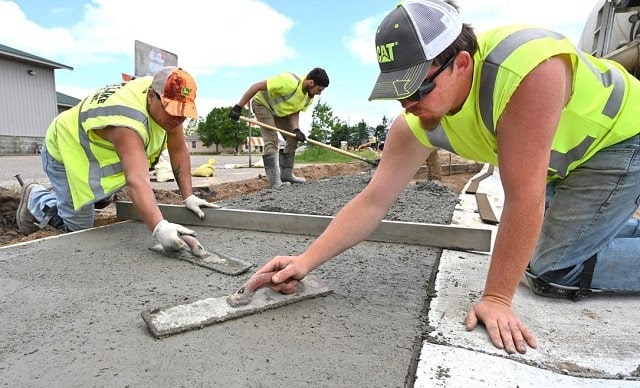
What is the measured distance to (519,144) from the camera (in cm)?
125

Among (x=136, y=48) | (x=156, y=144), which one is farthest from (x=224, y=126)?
(x=156, y=144)

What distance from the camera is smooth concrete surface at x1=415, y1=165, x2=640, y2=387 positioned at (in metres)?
1.13

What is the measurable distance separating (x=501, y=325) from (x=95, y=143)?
2.54m

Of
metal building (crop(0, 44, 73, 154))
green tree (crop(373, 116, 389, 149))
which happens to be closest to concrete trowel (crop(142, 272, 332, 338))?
green tree (crop(373, 116, 389, 149))

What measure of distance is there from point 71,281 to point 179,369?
1.02 m

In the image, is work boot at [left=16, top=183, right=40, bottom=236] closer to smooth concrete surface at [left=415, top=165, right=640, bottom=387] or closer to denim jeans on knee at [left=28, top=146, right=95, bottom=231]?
denim jeans on knee at [left=28, top=146, right=95, bottom=231]

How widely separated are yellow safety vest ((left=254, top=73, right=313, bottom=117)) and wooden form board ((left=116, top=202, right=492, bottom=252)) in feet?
8.60

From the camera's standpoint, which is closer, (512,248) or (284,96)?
(512,248)

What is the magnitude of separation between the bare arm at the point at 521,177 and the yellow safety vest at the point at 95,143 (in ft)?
6.90

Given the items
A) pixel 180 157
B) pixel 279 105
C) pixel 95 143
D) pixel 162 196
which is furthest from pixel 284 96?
pixel 95 143

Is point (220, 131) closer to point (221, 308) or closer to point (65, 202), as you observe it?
point (65, 202)

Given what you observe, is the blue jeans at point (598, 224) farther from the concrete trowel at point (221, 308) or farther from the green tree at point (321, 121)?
the green tree at point (321, 121)

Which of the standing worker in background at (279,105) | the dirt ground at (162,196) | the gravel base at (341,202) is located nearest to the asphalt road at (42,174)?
the dirt ground at (162,196)

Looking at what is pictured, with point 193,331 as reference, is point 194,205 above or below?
above
